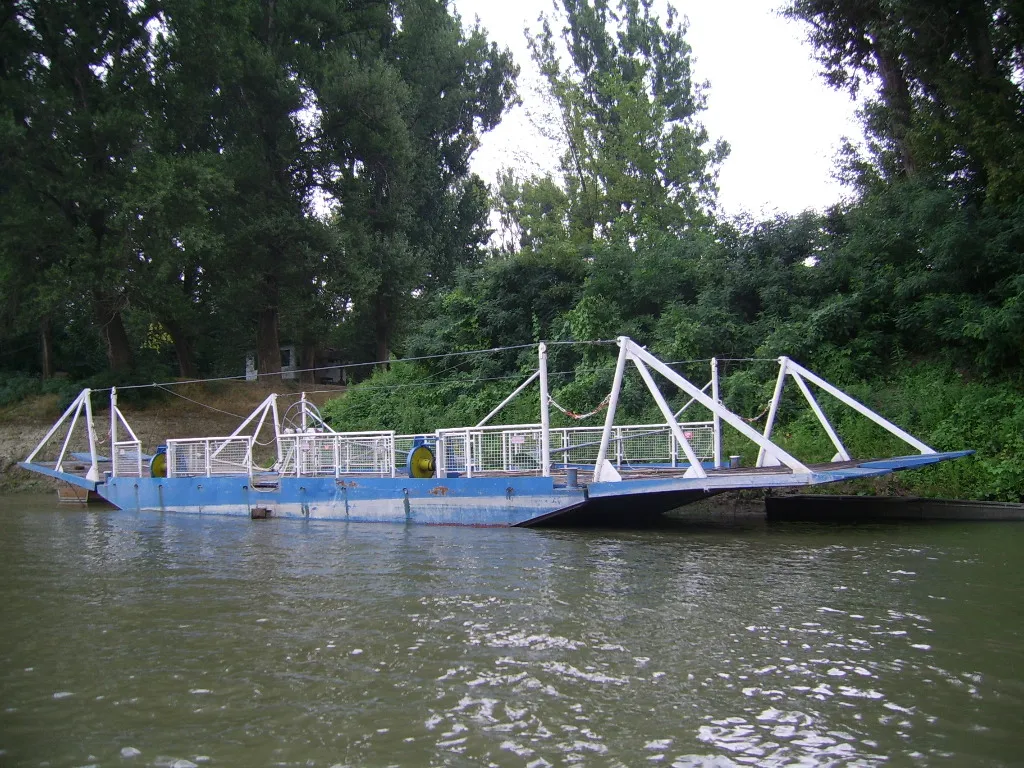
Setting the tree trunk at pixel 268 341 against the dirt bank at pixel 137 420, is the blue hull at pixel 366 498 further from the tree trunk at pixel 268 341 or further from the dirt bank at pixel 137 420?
the tree trunk at pixel 268 341

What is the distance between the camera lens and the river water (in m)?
5.57

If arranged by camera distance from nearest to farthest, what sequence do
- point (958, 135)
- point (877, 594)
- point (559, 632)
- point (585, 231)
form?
1. point (559, 632)
2. point (877, 594)
3. point (958, 135)
4. point (585, 231)

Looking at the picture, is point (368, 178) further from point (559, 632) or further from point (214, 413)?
point (559, 632)

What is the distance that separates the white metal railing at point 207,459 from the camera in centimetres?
2320

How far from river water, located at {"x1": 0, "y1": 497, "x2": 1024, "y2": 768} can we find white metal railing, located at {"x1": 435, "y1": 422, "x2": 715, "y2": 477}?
470 cm

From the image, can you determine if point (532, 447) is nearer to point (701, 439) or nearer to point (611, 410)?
point (611, 410)

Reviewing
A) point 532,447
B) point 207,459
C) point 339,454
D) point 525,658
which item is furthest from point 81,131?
point 525,658

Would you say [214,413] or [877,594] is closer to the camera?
[877,594]

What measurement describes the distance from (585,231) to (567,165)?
5.44 m

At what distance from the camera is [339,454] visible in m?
20.4

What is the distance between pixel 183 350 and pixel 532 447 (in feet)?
93.1

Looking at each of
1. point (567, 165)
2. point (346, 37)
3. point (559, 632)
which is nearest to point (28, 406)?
point (346, 37)

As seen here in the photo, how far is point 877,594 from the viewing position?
32.1 ft

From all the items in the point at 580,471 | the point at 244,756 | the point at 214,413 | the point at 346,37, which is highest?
the point at 346,37
